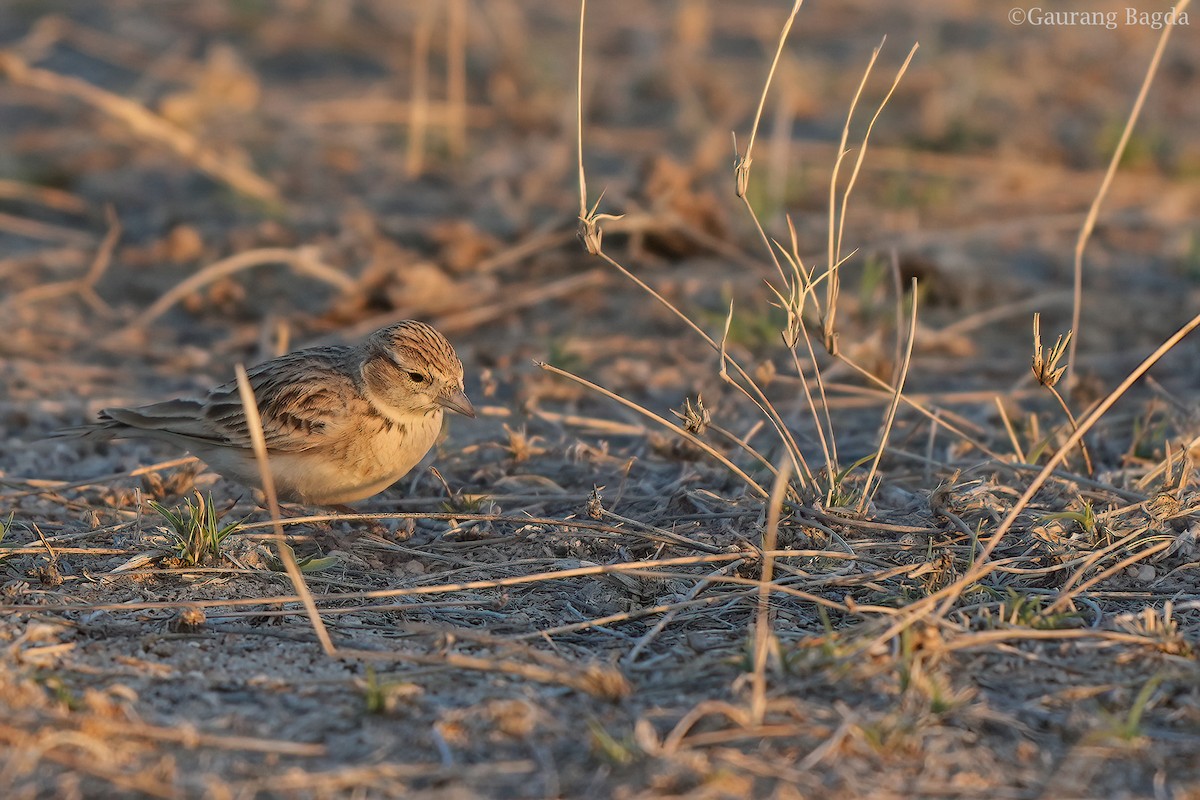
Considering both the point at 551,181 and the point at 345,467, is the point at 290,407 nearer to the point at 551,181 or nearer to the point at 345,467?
the point at 345,467

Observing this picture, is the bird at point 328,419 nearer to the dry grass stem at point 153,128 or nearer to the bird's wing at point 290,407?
the bird's wing at point 290,407

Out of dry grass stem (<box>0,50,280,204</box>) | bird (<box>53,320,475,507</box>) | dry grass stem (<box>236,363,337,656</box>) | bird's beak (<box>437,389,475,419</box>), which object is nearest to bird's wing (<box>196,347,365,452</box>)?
bird (<box>53,320,475,507</box>)

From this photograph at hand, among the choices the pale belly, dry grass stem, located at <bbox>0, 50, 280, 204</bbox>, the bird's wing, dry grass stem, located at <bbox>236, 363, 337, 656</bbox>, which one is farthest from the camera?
dry grass stem, located at <bbox>0, 50, 280, 204</bbox>

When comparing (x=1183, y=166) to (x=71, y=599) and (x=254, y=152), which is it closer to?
(x=254, y=152)

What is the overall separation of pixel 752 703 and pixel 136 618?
6.46ft

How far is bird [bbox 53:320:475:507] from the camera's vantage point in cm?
525

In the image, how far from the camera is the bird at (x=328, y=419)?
17.2 feet

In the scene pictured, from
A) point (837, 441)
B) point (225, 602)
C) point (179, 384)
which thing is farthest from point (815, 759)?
point (179, 384)

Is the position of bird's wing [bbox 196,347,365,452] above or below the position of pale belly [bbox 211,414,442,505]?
above

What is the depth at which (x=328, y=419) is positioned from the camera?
5359 mm

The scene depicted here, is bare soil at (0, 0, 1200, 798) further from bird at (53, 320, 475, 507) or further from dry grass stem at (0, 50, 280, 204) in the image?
bird at (53, 320, 475, 507)

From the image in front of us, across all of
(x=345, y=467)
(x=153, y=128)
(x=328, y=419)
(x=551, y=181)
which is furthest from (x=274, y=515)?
(x=551, y=181)

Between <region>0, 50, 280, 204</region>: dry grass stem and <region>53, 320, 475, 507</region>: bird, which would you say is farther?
<region>0, 50, 280, 204</region>: dry grass stem

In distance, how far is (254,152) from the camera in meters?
10.2
